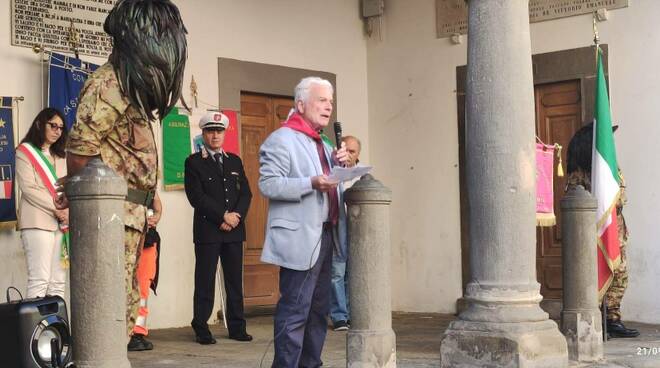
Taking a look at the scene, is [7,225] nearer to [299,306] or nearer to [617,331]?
[299,306]

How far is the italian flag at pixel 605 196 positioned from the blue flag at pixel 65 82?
4.38 m

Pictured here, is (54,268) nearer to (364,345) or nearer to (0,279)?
(0,279)

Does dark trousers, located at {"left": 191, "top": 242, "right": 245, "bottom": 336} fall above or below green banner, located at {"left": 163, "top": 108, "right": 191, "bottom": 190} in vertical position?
below

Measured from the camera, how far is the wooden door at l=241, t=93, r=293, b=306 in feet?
36.2

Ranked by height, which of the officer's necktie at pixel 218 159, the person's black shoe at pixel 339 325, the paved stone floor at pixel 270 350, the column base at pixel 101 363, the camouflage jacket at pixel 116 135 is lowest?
the paved stone floor at pixel 270 350

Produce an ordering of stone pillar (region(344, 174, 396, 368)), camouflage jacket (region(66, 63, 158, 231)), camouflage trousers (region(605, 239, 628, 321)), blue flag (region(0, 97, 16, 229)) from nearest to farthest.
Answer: camouflage jacket (region(66, 63, 158, 231))
stone pillar (region(344, 174, 396, 368))
blue flag (region(0, 97, 16, 229))
camouflage trousers (region(605, 239, 628, 321))

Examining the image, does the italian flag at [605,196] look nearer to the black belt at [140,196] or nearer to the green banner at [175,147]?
the green banner at [175,147]

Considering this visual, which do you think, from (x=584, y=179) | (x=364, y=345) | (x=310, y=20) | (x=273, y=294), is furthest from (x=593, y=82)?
(x=364, y=345)

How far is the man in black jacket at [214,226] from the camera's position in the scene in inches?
347

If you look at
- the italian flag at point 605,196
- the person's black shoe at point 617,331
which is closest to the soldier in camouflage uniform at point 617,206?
the person's black shoe at point 617,331

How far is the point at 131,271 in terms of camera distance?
4.85 meters

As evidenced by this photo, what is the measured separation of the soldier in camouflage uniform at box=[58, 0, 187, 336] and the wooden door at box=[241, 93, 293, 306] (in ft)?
19.9

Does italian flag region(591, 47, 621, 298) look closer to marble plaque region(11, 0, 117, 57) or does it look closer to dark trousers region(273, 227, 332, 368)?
dark trousers region(273, 227, 332, 368)

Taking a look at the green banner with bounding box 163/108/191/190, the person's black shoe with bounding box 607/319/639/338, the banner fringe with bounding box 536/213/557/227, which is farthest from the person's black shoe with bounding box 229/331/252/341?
A: the person's black shoe with bounding box 607/319/639/338
